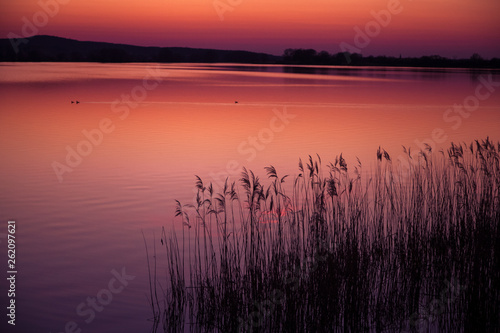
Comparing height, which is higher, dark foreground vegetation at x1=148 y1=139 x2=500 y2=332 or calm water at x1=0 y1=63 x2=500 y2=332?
calm water at x1=0 y1=63 x2=500 y2=332

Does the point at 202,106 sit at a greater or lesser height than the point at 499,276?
greater

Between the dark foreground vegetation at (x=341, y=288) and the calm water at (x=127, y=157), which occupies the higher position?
the calm water at (x=127, y=157)

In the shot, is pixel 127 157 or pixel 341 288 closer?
pixel 341 288

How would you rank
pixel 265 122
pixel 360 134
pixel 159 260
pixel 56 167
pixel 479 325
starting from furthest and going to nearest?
pixel 265 122
pixel 360 134
pixel 56 167
pixel 159 260
pixel 479 325

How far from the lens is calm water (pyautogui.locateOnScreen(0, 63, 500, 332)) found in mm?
7410

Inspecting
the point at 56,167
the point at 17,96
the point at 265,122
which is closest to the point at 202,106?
the point at 265,122

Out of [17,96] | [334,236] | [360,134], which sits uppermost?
[17,96]

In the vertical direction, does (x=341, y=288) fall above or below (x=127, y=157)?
below

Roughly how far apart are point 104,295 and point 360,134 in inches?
601

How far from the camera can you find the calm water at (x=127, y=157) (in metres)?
7.41

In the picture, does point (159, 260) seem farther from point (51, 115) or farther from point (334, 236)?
point (51, 115)

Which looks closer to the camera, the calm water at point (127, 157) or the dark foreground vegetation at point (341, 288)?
the dark foreground vegetation at point (341, 288)

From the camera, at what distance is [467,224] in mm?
7055

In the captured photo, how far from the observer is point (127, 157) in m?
16.5
